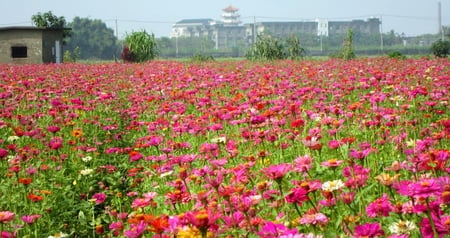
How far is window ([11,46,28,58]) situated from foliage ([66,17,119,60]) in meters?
61.1

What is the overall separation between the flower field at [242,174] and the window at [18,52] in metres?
24.5

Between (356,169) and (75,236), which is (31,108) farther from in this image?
(356,169)

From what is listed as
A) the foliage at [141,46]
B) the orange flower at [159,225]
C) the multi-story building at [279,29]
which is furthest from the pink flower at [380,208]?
the multi-story building at [279,29]

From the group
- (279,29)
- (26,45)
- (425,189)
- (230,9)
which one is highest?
(230,9)

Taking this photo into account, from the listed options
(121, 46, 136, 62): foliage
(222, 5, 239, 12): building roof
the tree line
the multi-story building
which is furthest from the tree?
(222, 5, 239, 12): building roof

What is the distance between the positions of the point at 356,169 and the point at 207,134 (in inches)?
108

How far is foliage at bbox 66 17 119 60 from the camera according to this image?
91562 mm

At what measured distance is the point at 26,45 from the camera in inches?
1163

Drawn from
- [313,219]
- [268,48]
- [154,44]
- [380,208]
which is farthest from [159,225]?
[154,44]

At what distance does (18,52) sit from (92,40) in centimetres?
6468

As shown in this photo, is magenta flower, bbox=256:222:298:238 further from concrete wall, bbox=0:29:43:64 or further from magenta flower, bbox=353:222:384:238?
concrete wall, bbox=0:29:43:64

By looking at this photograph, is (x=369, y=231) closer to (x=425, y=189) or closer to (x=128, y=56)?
(x=425, y=189)

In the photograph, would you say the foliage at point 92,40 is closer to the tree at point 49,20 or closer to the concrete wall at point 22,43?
the tree at point 49,20

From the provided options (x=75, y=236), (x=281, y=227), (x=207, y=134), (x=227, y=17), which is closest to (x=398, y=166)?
(x=281, y=227)
